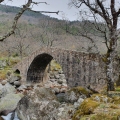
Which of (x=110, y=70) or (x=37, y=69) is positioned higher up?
(x=110, y=70)

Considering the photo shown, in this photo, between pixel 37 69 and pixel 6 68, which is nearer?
pixel 37 69

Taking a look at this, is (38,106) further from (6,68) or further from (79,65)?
(6,68)

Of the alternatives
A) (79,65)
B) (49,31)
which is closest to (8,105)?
(79,65)

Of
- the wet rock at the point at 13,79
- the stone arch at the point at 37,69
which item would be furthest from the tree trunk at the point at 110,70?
the wet rock at the point at 13,79

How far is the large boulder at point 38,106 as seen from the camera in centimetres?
1194

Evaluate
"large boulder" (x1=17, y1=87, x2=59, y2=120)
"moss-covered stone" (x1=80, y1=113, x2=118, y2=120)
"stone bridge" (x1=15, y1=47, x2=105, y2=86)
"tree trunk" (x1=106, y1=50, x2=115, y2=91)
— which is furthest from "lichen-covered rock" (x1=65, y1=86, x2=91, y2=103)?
"moss-covered stone" (x1=80, y1=113, x2=118, y2=120)

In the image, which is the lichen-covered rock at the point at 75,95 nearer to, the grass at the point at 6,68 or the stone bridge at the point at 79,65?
the stone bridge at the point at 79,65

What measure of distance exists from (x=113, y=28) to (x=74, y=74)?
1178 centimetres

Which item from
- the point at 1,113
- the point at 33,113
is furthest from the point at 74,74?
the point at 33,113

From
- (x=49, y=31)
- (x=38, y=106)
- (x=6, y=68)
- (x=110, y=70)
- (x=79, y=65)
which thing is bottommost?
(x=38, y=106)

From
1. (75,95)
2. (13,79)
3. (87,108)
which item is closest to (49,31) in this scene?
(13,79)

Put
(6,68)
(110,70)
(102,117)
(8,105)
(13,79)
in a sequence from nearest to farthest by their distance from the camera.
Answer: (102,117), (110,70), (8,105), (13,79), (6,68)

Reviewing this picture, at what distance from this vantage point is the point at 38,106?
12.8m

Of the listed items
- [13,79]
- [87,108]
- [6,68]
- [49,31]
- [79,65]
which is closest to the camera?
[87,108]
